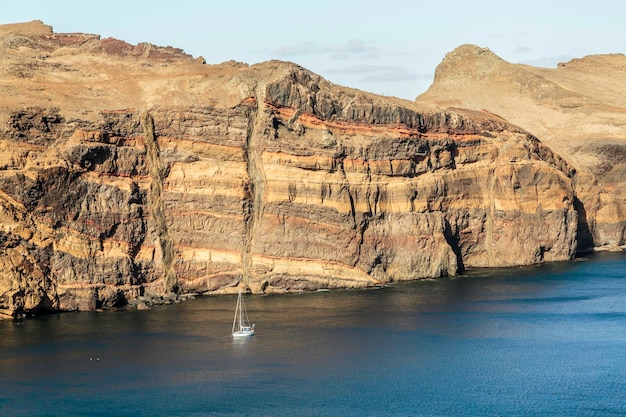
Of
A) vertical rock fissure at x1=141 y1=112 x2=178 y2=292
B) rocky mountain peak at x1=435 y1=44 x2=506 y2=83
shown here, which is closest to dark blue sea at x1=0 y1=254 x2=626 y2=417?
vertical rock fissure at x1=141 y1=112 x2=178 y2=292

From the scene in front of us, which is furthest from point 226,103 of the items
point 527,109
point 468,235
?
point 527,109

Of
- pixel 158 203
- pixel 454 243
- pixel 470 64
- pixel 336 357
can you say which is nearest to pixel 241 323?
pixel 336 357

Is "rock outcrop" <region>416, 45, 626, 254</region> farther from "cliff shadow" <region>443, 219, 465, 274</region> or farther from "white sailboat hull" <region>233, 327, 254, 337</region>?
"white sailboat hull" <region>233, 327, 254, 337</region>

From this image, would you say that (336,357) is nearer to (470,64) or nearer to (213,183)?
(213,183)

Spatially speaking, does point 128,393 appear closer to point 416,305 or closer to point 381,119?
point 416,305

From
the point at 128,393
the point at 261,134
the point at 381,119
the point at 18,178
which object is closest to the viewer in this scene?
the point at 128,393

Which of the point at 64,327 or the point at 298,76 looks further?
the point at 298,76
